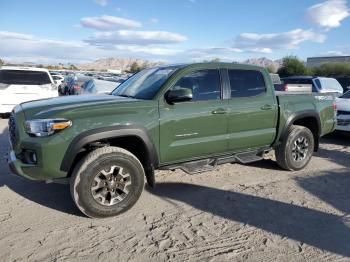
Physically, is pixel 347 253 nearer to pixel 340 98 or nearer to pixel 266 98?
pixel 266 98

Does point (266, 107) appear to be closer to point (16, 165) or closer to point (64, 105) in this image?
point (64, 105)

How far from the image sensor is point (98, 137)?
428 centimetres

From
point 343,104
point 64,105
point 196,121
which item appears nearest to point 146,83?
point 196,121

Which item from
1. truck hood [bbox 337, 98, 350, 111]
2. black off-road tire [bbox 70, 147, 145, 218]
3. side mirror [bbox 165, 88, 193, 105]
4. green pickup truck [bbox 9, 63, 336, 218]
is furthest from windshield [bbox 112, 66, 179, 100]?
truck hood [bbox 337, 98, 350, 111]

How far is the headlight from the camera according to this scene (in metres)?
4.11

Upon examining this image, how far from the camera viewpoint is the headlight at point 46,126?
162 inches

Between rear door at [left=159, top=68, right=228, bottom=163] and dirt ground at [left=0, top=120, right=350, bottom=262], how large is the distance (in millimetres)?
652

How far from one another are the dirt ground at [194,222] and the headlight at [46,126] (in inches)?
39.7

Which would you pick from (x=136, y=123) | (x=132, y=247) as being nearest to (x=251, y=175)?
(x=136, y=123)

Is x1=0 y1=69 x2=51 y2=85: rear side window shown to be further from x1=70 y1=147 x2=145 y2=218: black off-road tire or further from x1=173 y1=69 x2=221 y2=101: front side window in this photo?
x1=70 y1=147 x2=145 y2=218: black off-road tire

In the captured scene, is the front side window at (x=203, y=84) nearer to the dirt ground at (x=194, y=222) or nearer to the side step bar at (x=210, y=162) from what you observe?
the side step bar at (x=210, y=162)

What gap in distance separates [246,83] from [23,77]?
9152mm

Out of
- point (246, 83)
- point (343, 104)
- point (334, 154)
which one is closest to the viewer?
point (246, 83)

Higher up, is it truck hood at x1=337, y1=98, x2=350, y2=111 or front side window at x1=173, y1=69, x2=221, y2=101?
front side window at x1=173, y1=69, x2=221, y2=101
